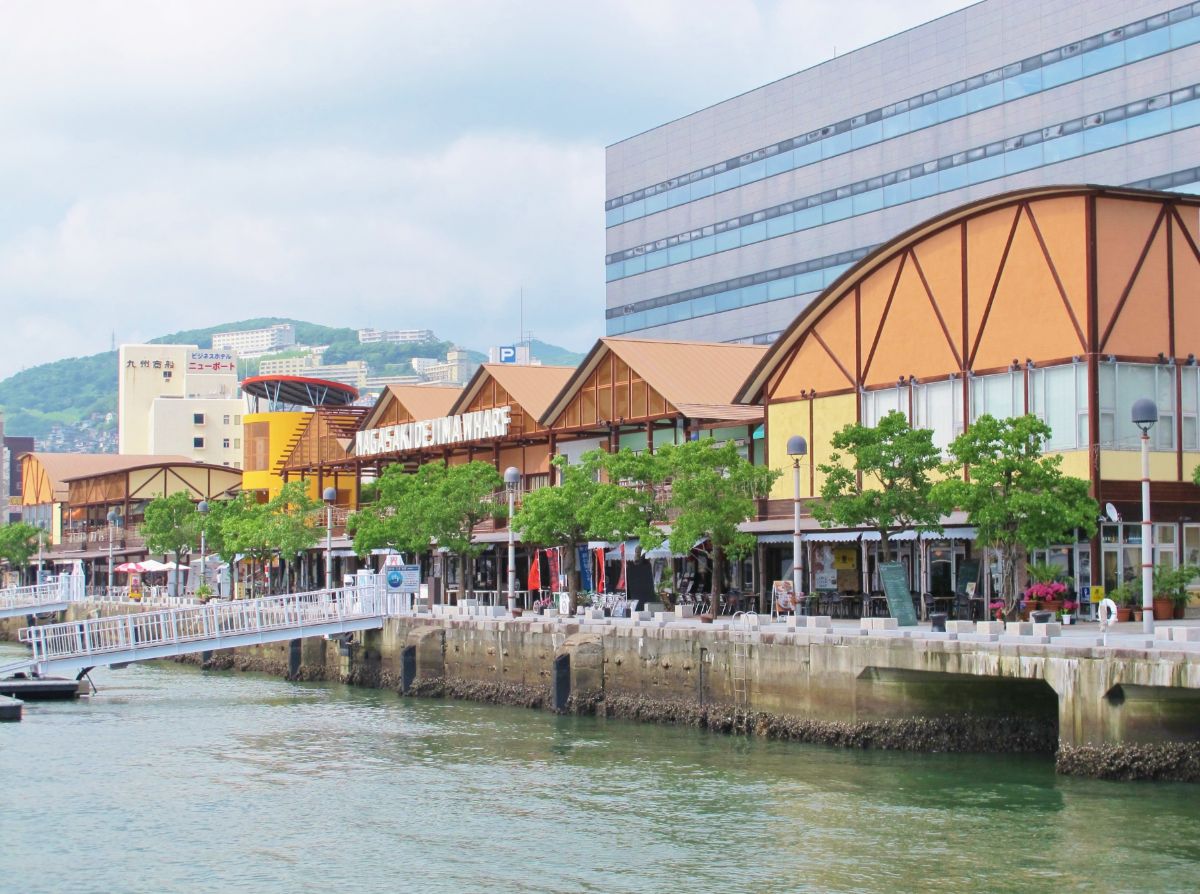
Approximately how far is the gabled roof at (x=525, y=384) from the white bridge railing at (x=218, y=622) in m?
19.1

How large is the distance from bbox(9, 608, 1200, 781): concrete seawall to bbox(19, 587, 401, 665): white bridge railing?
3124 millimetres

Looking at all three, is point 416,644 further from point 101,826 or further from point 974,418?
point 101,826

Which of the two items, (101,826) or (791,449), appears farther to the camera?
(791,449)

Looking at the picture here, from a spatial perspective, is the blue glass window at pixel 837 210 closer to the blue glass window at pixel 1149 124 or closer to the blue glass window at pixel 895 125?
the blue glass window at pixel 895 125

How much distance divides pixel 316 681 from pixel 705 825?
36.2 m

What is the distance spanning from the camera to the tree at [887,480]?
4778 centimetres

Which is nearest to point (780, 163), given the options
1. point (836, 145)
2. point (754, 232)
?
point (754, 232)

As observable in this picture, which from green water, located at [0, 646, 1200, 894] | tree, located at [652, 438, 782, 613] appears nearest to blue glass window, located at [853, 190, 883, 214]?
tree, located at [652, 438, 782, 613]

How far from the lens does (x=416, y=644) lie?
57.8m

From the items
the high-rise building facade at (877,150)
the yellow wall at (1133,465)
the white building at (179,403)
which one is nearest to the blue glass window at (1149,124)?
the high-rise building facade at (877,150)

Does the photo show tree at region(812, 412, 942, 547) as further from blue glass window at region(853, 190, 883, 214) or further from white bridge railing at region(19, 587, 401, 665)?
blue glass window at region(853, 190, 883, 214)

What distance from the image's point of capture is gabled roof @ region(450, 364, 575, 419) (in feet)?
261

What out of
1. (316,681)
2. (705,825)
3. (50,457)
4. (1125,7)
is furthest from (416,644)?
(50,457)

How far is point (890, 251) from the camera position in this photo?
58.1 meters
